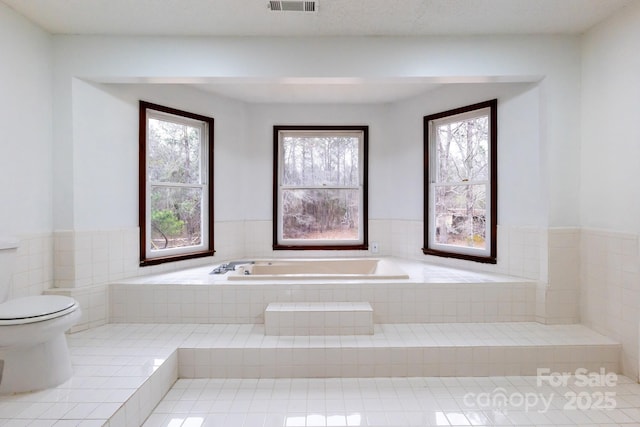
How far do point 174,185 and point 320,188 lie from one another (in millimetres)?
1526

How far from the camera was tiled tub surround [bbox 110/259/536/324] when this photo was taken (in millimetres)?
2668

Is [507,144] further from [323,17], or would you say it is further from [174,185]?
[174,185]

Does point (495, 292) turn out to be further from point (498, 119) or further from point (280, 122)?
point (280, 122)

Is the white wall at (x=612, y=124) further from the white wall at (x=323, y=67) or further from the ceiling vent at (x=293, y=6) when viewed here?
the ceiling vent at (x=293, y=6)

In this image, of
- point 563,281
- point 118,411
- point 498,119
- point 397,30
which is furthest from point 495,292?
point 118,411

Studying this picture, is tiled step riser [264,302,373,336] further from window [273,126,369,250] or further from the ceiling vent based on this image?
the ceiling vent

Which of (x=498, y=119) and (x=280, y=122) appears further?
(x=280, y=122)

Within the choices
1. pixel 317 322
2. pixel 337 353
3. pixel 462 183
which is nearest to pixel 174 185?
pixel 317 322

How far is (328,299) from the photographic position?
2.69 metres

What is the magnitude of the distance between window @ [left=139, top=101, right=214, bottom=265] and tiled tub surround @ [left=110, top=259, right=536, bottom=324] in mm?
474

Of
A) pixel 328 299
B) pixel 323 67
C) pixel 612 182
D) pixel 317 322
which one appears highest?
pixel 323 67

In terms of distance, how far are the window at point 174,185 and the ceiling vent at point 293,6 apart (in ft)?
5.04

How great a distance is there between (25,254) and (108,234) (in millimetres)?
532

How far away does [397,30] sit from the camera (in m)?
2.45
